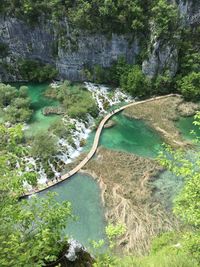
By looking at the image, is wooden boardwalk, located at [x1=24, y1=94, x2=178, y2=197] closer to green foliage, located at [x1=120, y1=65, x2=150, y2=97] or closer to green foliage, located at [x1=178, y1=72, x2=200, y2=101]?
green foliage, located at [x1=120, y1=65, x2=150, y2=97]

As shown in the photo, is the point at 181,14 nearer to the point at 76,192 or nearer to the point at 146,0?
the point at 146,0

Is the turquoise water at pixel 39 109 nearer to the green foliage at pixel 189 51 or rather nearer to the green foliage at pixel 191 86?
the green foliage at pixel 191 86

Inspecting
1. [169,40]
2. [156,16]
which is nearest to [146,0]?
[156,16]

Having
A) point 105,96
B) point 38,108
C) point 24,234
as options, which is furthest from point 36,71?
point 24,234

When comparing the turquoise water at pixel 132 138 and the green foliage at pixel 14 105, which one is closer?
the turquoise water at pixel 132 138

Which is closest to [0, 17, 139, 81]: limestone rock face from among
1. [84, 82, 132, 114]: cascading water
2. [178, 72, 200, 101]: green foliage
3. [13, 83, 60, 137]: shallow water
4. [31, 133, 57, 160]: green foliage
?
[84, 82, 132, 114]: cascading water

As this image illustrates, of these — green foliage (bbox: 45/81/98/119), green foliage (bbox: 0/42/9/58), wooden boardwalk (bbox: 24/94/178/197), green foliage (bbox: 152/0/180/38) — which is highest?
green foliage (bbox: 152/0/180/38)

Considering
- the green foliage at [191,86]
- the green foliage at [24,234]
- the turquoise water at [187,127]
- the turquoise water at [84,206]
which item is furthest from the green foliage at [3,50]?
the green foliage at [24,234]
